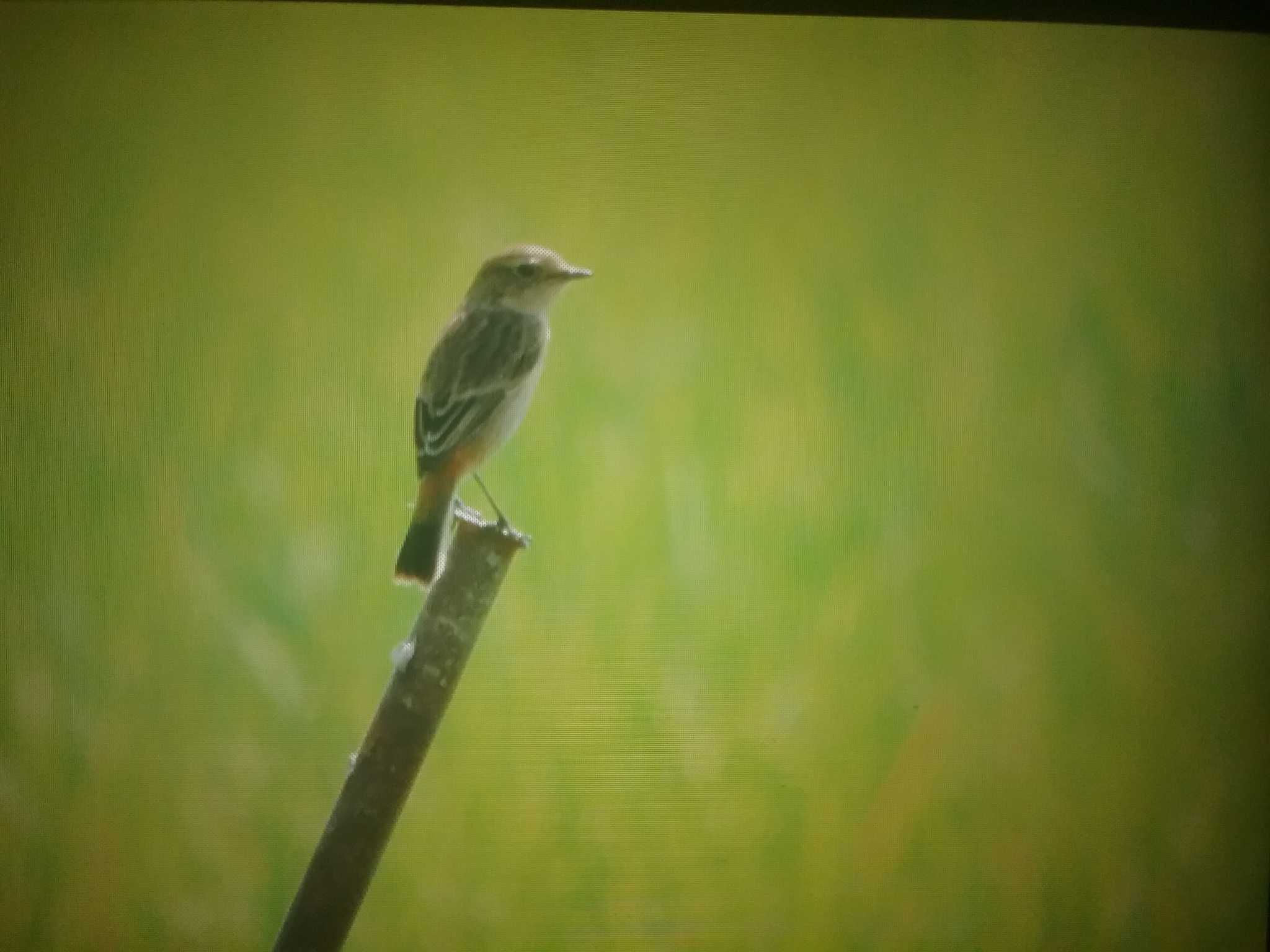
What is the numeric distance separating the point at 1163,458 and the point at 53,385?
1640 mm

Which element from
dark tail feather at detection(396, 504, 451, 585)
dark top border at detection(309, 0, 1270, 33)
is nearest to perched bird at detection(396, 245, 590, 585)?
dark tail feather at detection(396, 504, 451, 585)

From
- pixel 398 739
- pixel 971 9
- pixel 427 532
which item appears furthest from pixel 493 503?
pixel 971 9

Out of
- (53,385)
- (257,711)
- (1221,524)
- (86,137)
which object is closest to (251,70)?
(86,137)

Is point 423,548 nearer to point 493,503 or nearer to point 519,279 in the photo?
point 493,503

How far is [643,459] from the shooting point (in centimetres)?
139

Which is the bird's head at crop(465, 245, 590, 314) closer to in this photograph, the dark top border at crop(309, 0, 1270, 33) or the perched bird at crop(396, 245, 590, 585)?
the perched bird at crop(396, 245, 590, 585)

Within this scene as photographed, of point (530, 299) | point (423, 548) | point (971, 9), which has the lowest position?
point (423, 548)

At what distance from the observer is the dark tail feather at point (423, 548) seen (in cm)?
136

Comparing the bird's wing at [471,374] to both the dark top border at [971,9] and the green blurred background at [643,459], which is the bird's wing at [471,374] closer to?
the green blurred background at [643,459]

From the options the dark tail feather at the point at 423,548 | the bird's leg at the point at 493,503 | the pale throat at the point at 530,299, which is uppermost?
the pale throat at the point at 530,299

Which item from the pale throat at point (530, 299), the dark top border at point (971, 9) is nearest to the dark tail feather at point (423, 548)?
the pale throat at point (530, 299)

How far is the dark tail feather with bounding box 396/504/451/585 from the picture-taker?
1362 mm

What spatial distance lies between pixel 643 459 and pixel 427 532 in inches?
12.9

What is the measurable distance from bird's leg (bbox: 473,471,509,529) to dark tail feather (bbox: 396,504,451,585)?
5 cm
